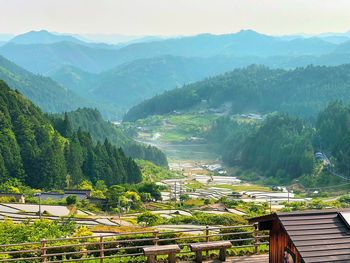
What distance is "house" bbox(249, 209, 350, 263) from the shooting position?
15258 millimetres

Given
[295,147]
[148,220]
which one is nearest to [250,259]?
[148,220]

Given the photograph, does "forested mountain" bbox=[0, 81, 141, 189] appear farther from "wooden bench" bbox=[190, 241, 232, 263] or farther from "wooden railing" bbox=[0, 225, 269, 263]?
"wooden bench" bbox=[190, 241, 232, 263]

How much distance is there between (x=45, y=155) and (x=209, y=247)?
81046mm

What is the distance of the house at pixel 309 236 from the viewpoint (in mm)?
15258

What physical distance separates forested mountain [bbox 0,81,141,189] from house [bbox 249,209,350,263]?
77.7m

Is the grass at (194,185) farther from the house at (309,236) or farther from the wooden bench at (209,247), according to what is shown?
the house at (309,236)

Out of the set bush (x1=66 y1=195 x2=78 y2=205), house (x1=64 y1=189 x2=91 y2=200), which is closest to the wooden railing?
bush (x1=66 y1=195 x2=78 y2=205)

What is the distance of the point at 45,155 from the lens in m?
96.8

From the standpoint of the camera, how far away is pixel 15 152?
96062 millimetres

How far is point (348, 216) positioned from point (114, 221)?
134 feet

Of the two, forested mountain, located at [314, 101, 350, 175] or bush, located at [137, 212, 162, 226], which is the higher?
bush, located at [137, 212, 162, 226]

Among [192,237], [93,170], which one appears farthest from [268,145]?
[192,237]

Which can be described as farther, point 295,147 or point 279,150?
point 279,150

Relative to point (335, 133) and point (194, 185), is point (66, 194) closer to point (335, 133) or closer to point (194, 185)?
point (194, 185)
